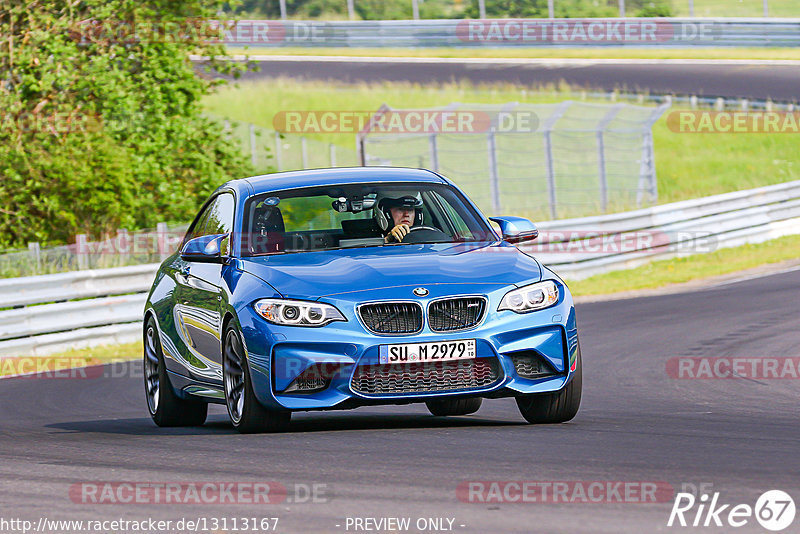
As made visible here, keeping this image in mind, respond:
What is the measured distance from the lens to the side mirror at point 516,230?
932 cm

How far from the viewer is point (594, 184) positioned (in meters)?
30.3

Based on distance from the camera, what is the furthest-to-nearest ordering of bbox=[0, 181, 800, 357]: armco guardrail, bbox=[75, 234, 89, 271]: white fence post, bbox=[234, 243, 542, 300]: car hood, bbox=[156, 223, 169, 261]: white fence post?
bbox=[156, 223, 169, 261]: white fence post < bbox=[75, 234, 89, 271]: white fence post < bbox=[0, 181, 800, 357]: armco guardrail < bbox=[234, 243, 542, 300]: car hood

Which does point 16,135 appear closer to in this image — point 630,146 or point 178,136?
point 178,136

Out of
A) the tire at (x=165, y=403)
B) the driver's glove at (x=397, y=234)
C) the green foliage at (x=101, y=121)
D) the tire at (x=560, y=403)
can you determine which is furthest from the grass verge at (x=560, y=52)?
the tire at (x=560, y=403)

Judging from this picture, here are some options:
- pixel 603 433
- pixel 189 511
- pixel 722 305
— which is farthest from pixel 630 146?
pixel 189 511

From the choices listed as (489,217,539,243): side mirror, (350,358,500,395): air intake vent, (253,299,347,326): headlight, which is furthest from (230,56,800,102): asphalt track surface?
(253,299,347,326): headlight

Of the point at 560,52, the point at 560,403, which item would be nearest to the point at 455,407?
the point at 560,403

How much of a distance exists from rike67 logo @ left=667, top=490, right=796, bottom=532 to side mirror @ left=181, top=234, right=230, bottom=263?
4.11 meters

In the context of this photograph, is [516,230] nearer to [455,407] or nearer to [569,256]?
[455,407]

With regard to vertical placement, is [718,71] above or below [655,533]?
below

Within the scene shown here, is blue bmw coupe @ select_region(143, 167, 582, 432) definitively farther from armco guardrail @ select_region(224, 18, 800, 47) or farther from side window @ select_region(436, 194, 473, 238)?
armco guardrail @ select_region(224, 18, 800, 47)

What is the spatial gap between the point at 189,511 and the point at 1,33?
1998cm

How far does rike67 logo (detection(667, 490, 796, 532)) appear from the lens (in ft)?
17.4

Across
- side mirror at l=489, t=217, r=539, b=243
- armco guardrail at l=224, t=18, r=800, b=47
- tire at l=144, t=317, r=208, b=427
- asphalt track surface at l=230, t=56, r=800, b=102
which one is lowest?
asphalt track surface at l=230, t=56, r=800, b=102
